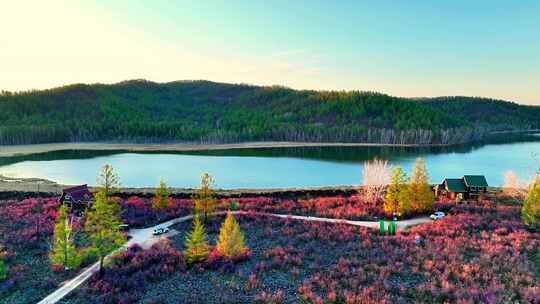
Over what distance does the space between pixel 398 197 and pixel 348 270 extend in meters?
18.3

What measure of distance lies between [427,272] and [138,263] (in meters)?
21.6

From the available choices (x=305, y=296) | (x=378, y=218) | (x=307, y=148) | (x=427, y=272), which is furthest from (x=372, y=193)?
(x=307, y=148)

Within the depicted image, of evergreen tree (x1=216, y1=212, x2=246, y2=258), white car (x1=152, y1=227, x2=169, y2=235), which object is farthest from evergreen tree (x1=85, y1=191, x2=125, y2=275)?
white car (x1=152, y1=227, x2=169, y2=235)

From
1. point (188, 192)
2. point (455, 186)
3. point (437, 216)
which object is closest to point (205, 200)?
point (188, 192)

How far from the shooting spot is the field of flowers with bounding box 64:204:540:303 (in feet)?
68.6

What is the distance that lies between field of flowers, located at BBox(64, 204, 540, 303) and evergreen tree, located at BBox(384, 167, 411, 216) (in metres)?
5.33

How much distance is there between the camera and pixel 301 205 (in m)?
46.3

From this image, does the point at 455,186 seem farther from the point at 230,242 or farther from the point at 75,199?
the point at 75,199

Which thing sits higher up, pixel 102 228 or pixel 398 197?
pixel 102 228

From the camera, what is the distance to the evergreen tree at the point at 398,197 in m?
40.1

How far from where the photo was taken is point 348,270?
81.5ft

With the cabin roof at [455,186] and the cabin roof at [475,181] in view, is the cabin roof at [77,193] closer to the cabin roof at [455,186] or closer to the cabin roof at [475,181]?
the cabin roof at [455,186]

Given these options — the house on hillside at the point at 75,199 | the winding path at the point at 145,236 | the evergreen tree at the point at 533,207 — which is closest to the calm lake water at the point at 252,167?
the house on hillside at the point at 75,199

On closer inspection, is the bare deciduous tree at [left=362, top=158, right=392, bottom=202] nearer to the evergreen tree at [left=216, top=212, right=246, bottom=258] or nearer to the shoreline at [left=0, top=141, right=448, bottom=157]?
the evergreen tree at [left=216, top=212, right=246, bottom=258]
